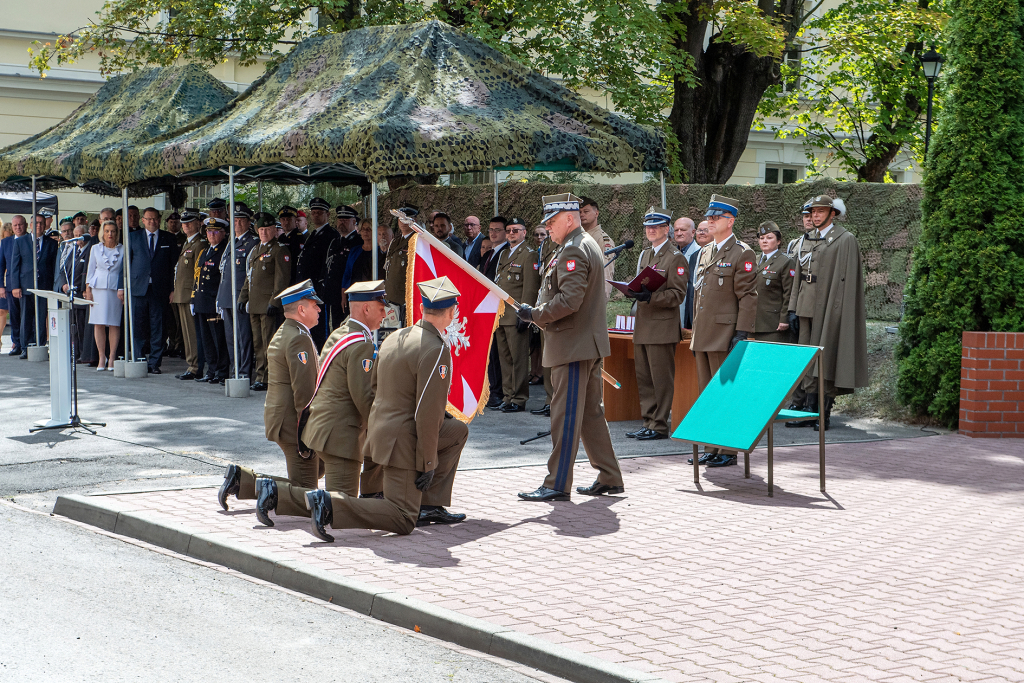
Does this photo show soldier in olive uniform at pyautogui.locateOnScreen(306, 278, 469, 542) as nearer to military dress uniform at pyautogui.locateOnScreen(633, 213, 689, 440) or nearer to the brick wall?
military dress uniform at pyautogui.locateOnScreen(633, 213, 689, 440)

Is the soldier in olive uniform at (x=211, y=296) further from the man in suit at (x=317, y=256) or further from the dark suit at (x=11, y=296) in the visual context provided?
the dark suit at (x=11, y=296)

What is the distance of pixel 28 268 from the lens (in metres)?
19.1

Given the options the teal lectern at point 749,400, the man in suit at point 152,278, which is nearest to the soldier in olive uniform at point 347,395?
the teal lectern at point 749,400

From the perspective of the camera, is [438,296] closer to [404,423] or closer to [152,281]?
[404,423]

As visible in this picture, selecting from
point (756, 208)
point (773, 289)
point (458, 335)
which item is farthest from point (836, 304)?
point (756, 208)

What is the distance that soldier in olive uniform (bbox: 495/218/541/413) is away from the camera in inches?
495

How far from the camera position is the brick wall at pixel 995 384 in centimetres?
1135

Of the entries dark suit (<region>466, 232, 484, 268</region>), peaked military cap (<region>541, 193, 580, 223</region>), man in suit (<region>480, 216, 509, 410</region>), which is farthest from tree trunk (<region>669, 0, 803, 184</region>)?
peaked military cap (<region>541, 193, 580, 223</region>)

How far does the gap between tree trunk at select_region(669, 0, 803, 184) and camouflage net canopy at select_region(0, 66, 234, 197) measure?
8776 millimetres

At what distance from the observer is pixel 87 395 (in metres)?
13.9

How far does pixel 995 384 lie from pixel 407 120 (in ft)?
21.4

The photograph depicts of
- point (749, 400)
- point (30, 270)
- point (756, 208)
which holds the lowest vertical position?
point (749, 400)

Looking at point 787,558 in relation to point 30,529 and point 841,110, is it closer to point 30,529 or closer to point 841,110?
point 30,529

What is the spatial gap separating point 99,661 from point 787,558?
3.80 metres
